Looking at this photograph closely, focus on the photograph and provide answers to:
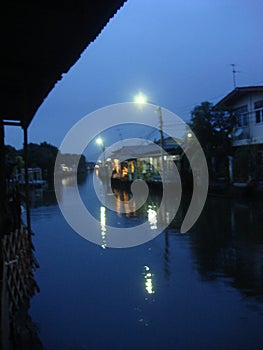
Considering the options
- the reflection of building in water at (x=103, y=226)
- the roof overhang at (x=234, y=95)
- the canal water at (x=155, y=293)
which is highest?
the roof overhang at (x=234, y=95)

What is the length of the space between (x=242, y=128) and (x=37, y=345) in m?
23.3

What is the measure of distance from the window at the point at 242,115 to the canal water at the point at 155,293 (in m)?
15.3

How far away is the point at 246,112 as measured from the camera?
2577 cm

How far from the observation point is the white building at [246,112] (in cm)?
2442

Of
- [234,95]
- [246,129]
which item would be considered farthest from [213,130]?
[234,95]

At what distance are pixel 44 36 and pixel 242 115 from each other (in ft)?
78.1

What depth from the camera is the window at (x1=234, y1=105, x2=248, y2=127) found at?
25.9m

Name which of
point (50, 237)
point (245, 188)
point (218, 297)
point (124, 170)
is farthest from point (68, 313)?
point (124, 170)

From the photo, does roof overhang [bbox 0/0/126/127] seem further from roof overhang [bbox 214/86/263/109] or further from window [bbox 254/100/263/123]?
roof overhang [bbox 214/86/263/109]

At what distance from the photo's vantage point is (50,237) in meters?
12.8

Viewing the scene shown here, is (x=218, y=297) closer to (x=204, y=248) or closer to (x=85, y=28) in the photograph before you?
(x=204, y=248)

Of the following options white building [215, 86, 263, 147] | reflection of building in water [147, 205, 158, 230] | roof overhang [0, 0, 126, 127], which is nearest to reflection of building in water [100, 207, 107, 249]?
reflection of building in water [147, 205, 158, 230]

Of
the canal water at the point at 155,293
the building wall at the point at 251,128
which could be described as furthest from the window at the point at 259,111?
the canal water at the point at 155,293

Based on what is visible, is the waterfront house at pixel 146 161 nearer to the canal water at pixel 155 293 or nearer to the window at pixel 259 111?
the window at pixel 259 111
